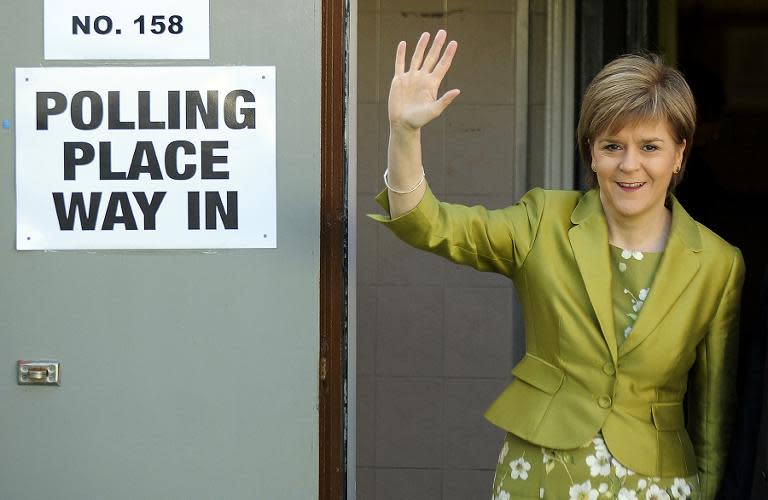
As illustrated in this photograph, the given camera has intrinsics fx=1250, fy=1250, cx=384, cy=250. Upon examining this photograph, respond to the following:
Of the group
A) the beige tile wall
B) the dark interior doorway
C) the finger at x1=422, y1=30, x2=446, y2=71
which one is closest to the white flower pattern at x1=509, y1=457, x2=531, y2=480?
the finger at x1=422, y1=30, x2=446, y2=71

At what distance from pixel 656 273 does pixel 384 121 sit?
2.46 m

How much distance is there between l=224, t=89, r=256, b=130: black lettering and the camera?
3.14 m

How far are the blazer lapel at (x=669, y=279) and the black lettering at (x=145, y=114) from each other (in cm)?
127

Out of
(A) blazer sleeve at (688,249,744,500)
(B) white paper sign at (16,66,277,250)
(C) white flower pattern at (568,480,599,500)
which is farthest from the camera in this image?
→ (B) white paper sign at (16,66,277,250)

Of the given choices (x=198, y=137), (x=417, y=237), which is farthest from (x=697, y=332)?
(x=198, y=137)

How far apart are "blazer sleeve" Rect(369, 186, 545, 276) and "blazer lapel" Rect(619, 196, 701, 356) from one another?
0.30 meters

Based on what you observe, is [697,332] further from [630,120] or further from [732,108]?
[732,108]

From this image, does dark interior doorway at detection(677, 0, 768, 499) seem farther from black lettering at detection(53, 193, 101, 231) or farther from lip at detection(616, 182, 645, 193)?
black lettering at detection(53, 193, 101, 231)

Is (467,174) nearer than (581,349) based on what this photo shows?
No

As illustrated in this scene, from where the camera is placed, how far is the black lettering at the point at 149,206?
3.15 m

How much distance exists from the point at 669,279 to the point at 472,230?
0.46m

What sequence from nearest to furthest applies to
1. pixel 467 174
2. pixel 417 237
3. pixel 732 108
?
pixel 417 237, pixel 467 174, pixel 732 108

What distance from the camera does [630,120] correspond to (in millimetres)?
2797

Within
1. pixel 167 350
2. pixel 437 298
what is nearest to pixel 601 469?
pixel 167 350
